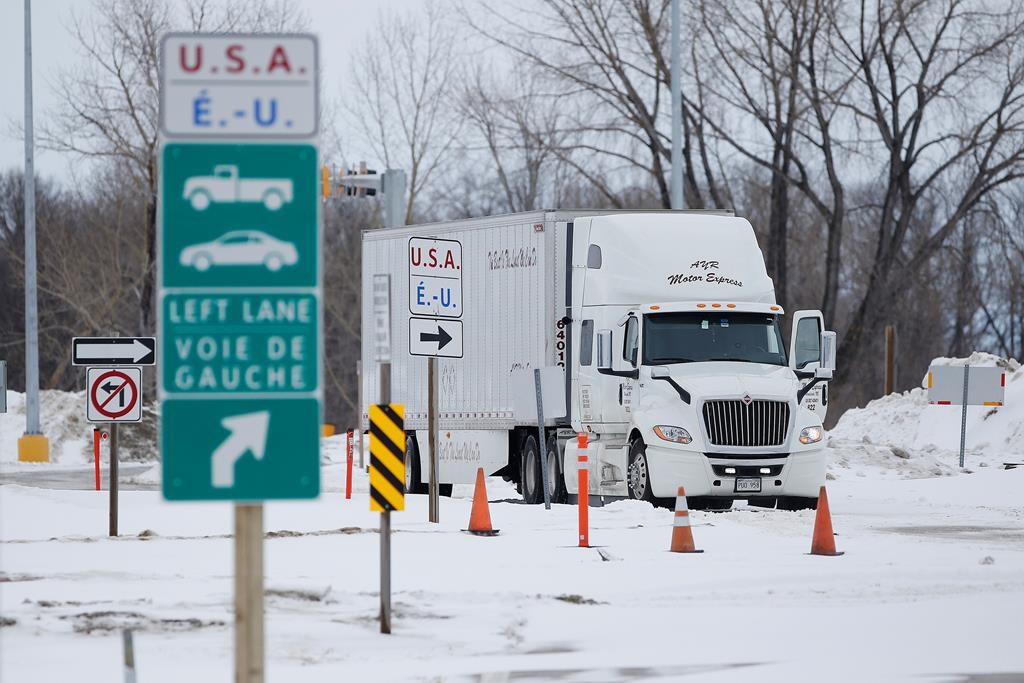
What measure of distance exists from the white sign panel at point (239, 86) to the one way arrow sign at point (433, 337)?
12.2 m

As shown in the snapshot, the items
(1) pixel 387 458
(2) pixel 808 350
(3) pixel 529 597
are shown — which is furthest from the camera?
(2) pixel 808 350

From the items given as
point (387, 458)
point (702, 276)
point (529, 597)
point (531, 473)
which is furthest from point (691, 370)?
point (387, 458)

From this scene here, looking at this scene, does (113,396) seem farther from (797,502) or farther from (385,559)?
(797,502)

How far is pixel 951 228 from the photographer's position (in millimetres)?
42281

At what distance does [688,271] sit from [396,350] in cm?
677

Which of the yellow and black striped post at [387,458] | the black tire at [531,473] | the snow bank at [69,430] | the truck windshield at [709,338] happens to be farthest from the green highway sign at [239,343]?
the snow bank at [69,430]

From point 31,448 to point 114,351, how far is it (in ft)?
79.1

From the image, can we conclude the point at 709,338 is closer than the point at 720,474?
No

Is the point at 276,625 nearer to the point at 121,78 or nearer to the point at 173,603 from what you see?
the point at 173,603

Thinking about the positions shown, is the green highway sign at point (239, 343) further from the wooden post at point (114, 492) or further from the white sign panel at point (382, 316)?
the wooden post at point (114, 492)

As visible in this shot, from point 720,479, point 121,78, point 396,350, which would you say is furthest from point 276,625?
point 121,78

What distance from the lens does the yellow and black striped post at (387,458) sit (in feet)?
37.9

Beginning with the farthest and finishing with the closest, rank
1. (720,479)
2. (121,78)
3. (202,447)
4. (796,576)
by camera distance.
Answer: (121,78)
(720,479)
(796,576)
(202,447)

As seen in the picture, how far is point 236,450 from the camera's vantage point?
615 centimetres
